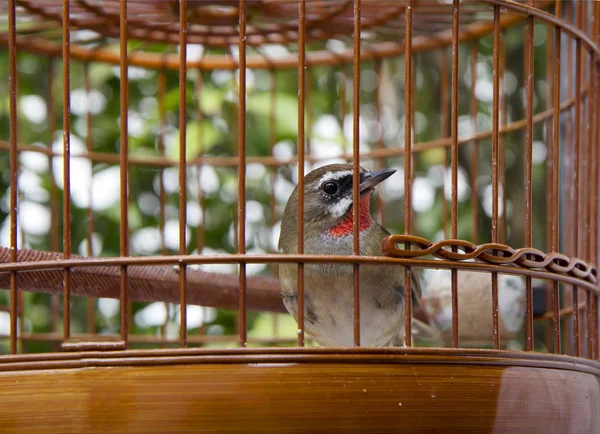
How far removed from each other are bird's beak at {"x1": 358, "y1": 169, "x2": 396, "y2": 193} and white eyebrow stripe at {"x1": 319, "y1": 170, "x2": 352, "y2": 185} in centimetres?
18

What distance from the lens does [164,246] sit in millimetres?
5023

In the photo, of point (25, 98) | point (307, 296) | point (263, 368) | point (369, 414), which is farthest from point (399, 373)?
point (25, 98)

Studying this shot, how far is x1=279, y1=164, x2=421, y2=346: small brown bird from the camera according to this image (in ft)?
11.7

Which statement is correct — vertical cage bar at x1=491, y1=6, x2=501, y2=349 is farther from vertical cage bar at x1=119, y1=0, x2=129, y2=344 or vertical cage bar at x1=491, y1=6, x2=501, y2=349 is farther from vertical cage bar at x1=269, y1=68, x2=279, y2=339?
vertical cage bar at x1=269, y1=68, x2=279, y2=339

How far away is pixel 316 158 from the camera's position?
5.20 meters

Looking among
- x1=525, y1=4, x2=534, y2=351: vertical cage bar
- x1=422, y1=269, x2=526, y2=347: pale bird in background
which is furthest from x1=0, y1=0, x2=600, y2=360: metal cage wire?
x1=422, y1=269, x2=526, y2=347: pale bird in background

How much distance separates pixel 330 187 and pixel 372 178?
1.19ft

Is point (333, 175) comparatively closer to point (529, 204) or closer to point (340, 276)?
point (340, 276)

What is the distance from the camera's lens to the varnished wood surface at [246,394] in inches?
93.7

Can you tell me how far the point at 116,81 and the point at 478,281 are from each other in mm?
2732

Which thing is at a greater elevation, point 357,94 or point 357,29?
point 357,29

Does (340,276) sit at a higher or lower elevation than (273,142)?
lower

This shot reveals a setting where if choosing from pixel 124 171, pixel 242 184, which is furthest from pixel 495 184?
pixel 124 171

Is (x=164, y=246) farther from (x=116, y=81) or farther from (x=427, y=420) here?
(x=427, y=420)
